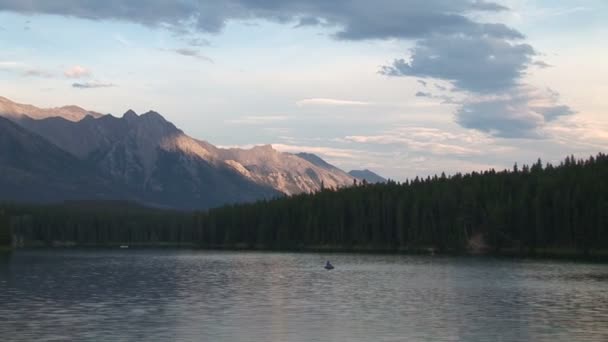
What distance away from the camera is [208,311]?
67.4 metres

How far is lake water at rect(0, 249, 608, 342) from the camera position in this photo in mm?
55250

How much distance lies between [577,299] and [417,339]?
29.9 meters

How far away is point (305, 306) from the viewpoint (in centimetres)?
7200

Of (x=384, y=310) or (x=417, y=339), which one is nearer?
(x=417, y=339)

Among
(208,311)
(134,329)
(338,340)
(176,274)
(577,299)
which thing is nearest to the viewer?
(338,340)

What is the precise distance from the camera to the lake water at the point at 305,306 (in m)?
55.2

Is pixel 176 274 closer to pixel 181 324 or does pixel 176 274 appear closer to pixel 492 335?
pixel 181 324

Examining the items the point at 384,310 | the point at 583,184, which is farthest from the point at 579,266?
the point at 384,310

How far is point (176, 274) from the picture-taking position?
4604 inches

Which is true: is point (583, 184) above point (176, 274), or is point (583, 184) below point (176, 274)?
above

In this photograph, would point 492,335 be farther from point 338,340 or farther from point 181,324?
point 181,324

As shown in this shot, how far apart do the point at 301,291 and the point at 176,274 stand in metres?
33.8

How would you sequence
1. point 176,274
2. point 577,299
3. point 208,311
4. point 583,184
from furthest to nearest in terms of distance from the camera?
point 583,184, point 176,274, point 577,299, point 208,311

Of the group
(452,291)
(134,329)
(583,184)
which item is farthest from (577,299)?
(583,184)
